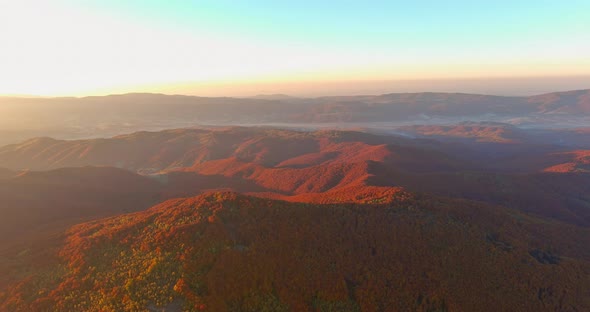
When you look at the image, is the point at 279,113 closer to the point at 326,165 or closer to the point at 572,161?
the point at 326,165

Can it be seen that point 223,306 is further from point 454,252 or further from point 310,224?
point 454,252

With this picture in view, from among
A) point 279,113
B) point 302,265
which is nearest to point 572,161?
point 302,265

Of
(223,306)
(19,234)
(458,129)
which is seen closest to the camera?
(223,306)

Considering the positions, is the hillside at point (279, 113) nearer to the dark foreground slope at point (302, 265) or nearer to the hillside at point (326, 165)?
the hillside at point (326, 165)

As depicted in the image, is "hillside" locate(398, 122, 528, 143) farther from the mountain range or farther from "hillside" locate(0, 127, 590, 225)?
the mountain range

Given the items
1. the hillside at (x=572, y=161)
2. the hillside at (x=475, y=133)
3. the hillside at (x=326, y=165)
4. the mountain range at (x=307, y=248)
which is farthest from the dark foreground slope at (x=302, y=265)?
the hillside at (x=475, y=133)

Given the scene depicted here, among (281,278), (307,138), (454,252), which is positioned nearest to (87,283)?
(281,278)

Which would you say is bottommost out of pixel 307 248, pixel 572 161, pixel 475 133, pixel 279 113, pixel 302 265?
pixel 572 161

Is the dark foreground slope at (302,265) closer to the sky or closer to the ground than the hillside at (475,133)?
closer to the sky
